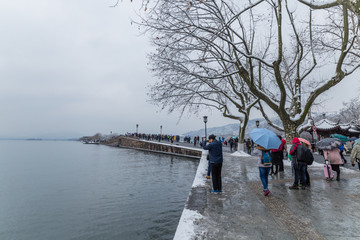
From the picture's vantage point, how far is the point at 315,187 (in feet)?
21.4

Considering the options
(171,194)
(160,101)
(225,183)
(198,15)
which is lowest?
(171,194)

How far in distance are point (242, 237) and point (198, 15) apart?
745cm

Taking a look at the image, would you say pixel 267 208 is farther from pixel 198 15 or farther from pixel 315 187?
pixel 198 15

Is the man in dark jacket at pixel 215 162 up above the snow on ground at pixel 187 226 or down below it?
above

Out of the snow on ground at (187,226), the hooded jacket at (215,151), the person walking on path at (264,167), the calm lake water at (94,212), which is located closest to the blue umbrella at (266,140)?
the person walking on path at (264,167)

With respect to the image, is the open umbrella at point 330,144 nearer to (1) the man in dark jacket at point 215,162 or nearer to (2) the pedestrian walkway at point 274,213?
(2) the pedestrian walkway at point 274,213

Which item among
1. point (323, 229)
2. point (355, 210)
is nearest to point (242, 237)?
point (323, 229)

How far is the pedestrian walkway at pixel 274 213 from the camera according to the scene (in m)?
3.35

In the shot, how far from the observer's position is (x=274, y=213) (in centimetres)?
424

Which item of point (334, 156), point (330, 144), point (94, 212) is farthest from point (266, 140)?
point (94, 212)

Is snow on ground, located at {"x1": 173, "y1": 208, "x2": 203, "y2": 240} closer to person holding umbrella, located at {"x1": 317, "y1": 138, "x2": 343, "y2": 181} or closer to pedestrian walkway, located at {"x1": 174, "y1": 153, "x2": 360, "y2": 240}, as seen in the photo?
pedestrian walkway, located at {"x1": 174, "y1": 153, "x2": 360, "y2": 240}

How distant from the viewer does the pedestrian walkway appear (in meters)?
3.35

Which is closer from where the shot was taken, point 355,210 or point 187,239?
point 187,239

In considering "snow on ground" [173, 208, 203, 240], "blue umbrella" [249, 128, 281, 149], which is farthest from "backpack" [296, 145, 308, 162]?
"snow on ground" [173, 208, 203, 240]
